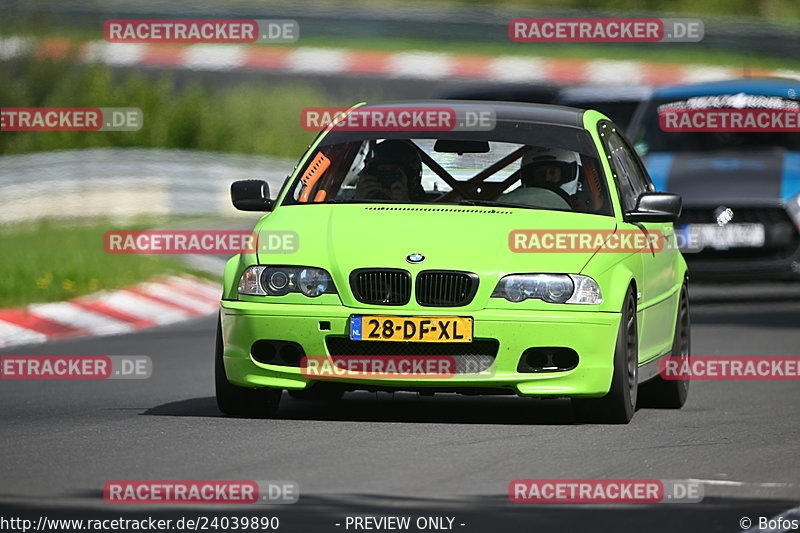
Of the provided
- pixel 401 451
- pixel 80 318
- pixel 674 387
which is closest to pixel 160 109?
pixel 80 318

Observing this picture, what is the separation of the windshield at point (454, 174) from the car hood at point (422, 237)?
0.87 ft

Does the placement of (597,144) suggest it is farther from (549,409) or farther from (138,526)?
(138,526)

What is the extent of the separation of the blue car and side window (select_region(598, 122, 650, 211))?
488 cm

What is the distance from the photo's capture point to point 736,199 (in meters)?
15.7

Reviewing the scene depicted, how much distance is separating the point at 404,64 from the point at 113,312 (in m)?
23.4

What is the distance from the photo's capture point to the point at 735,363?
12391 mm

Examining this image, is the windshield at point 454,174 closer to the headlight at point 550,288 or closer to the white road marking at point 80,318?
the headlight at point 550,288

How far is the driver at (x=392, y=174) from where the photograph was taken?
984cm

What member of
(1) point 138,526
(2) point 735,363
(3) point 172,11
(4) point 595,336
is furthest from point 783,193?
(3) point 172,11

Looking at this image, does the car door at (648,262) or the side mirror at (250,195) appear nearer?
the car door at (648,262)

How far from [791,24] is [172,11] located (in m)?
12.5

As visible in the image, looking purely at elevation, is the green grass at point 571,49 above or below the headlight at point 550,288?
above

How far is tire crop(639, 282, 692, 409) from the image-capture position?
10219 millimetres

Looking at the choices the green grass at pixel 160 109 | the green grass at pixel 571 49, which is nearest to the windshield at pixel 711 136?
the green grass at pixel 160 109
